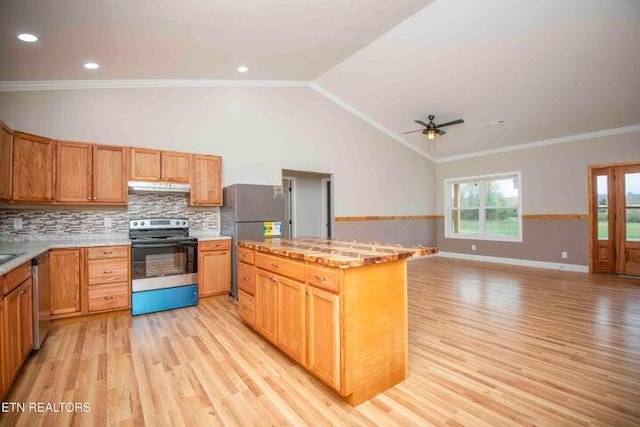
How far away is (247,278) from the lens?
3002 mm

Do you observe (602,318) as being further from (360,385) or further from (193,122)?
Answer: (193,122)

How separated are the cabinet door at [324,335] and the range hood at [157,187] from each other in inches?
113

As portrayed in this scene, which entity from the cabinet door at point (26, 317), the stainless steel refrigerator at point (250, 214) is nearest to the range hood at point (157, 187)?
the stainless steel refrigerator at point (250, 214)

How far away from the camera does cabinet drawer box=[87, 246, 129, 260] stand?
3.35 m

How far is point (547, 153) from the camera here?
6188mm

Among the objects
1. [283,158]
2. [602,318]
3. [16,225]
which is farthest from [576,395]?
[16,225]

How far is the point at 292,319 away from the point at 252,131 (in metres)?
3.65

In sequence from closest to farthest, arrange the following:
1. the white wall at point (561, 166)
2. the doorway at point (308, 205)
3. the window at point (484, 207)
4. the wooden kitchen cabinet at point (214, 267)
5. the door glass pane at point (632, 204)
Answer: the wooden kitchen cabinet at point (214, 267)
the door glass pane at point (632, 204)
the white wall at point (561, 166)
the doorway at point (308, 205)
the window at point (484, 207)

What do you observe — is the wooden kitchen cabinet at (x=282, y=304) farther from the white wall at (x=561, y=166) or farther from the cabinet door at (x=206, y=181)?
the white wall at (x=561, y=166)

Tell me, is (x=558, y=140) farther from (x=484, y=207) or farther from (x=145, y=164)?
Result: (x=145, y=164)

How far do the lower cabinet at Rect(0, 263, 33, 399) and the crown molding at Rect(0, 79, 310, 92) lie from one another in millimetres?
2481

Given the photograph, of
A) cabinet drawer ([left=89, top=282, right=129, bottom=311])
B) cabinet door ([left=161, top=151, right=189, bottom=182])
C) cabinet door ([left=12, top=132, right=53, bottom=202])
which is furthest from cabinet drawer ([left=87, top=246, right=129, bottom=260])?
cabinet door ([left=161, top=151, right=189, bottom=182])

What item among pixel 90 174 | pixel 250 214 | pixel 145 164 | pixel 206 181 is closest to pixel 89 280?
pixel 90 174

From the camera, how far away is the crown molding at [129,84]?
11.6 feet
